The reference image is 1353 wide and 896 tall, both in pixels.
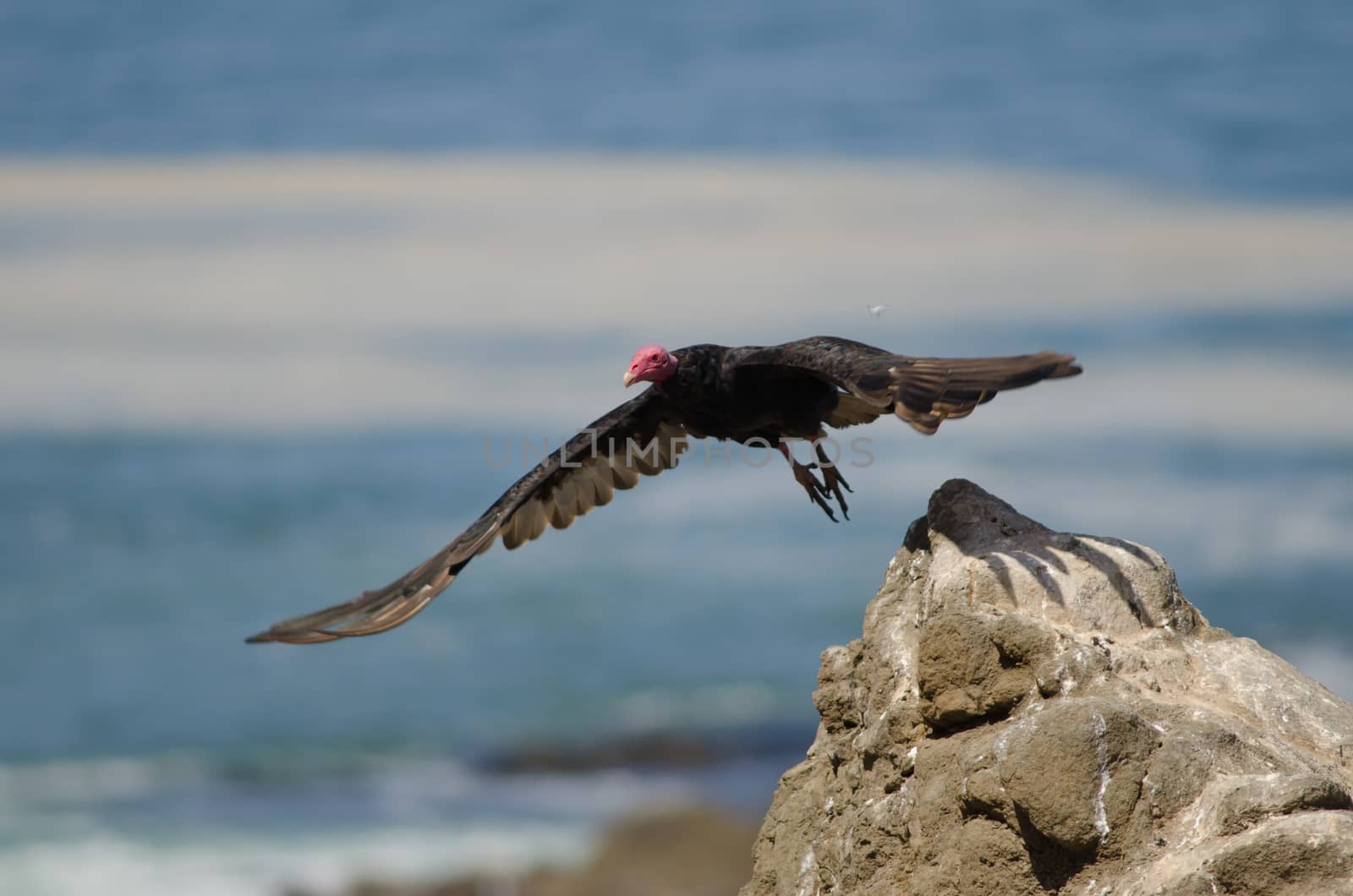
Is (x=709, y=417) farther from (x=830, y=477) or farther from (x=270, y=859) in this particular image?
(x=270, y=859)

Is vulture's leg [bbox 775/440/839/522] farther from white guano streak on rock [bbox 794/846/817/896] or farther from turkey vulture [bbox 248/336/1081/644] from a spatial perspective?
white guano streak on rock [bbox 794/846/817/896]

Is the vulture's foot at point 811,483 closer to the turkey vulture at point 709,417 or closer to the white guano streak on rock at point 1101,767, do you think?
the turkey vulture at point 709,417

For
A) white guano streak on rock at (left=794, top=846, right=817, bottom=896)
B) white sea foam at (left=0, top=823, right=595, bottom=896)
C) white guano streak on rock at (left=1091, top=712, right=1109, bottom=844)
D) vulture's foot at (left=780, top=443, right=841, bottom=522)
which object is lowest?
white sea foam at (left=0, top=823, right=595, bottom=896)

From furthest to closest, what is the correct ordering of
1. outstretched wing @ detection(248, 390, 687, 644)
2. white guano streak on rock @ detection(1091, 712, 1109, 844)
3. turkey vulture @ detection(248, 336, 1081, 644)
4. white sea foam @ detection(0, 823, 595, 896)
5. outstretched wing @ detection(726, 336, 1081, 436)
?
white sea foam @ detection(0, 823, 595, 896), outstretched wing @ detection(248, 390, 687, 644), turkey vulture @ detection(248, 336, 1081, 644), outstretched wing @ detection(726, 336, 1081, 436), white guano streak on rock @ detection(1091, 712, 1109, 844)

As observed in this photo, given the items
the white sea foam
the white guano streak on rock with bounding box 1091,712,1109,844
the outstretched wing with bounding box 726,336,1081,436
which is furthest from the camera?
the white sea foam

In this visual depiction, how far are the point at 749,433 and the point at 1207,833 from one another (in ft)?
14.4

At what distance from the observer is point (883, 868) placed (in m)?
7.39

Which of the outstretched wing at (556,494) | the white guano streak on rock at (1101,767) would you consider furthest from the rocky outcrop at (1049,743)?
the outstretched wing at (556,494)

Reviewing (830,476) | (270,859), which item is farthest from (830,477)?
(270,859)

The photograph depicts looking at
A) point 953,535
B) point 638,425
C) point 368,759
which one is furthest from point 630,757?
point 953,535

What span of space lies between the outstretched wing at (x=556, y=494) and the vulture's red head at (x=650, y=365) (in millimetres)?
438

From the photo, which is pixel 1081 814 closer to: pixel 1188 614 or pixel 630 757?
pixel 1188 614

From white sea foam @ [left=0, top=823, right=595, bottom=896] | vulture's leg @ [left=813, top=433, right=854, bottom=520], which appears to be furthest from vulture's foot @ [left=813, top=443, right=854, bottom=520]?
white sea foam @ [left=0, top=823, right=595, bottom=896]

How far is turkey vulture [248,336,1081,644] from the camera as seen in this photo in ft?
25.2
